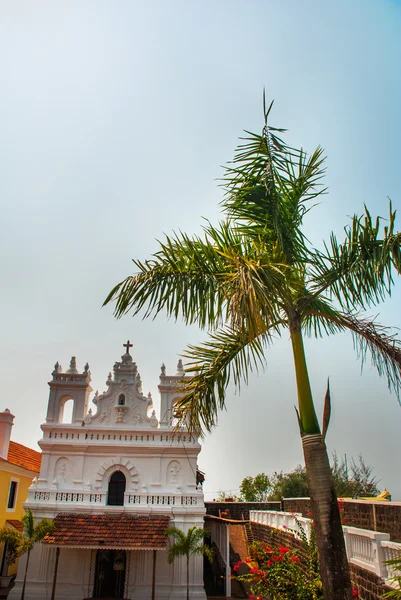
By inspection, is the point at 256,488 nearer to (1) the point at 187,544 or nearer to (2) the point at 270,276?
(1) the point at 187,544

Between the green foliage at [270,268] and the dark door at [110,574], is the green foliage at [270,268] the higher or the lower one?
the higher one

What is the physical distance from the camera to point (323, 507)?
4.66m

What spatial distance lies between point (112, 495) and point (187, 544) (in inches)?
113

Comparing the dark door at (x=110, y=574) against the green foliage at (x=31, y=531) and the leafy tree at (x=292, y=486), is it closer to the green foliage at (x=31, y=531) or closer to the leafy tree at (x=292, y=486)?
the green foliage at (x=31, y=531)

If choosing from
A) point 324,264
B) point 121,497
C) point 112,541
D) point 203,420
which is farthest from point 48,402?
point 324,264

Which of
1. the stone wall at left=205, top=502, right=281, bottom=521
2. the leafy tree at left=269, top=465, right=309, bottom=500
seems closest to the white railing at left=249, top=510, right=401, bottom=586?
the stone wall at left=205, top=502, right=281, bottom=521

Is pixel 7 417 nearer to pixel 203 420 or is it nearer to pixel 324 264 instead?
pixel 203 420

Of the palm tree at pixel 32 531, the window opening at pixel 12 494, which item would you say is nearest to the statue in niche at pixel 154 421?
Result: the palm tree at pixel 32 531

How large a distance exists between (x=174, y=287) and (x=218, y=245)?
0.76 metres

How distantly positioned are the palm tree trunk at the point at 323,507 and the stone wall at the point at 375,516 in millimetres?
2587

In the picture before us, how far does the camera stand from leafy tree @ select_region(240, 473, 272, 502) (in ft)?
132

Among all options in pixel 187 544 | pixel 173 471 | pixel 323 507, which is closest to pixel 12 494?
pixel 173 471

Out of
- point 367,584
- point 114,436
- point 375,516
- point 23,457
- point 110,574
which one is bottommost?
point 110,574

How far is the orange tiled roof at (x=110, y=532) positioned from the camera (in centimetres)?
1332
